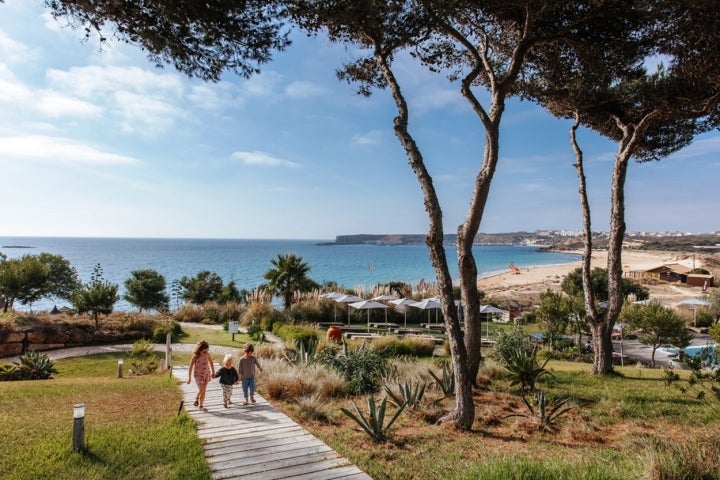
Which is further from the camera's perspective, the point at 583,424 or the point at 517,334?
the point at 517,334

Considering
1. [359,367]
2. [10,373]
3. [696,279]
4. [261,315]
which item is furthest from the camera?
[696,279]

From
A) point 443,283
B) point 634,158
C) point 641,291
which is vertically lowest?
point 641,291

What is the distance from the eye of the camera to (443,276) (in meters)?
6.21

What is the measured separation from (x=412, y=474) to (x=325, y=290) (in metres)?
21.6

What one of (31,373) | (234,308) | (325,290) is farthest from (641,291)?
(31,373)

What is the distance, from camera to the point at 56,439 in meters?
5.04

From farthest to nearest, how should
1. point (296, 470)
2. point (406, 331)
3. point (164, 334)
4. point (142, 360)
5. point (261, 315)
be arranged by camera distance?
point (261, 315)
point (406, 331)
point (164, 334)
point (142, 360)
point (296, 470)

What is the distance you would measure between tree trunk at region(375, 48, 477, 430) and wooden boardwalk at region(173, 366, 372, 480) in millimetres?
2084

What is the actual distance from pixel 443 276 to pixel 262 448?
339cm

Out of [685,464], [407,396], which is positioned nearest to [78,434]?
[407,396]

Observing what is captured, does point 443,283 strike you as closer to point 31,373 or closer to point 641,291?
point 31,373

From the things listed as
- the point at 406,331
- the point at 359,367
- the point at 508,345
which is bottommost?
the point at 406,331

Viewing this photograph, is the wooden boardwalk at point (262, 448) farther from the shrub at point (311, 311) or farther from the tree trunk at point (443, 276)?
the shrub at point (311, 311)

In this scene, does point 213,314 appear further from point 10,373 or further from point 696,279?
point 696,279
